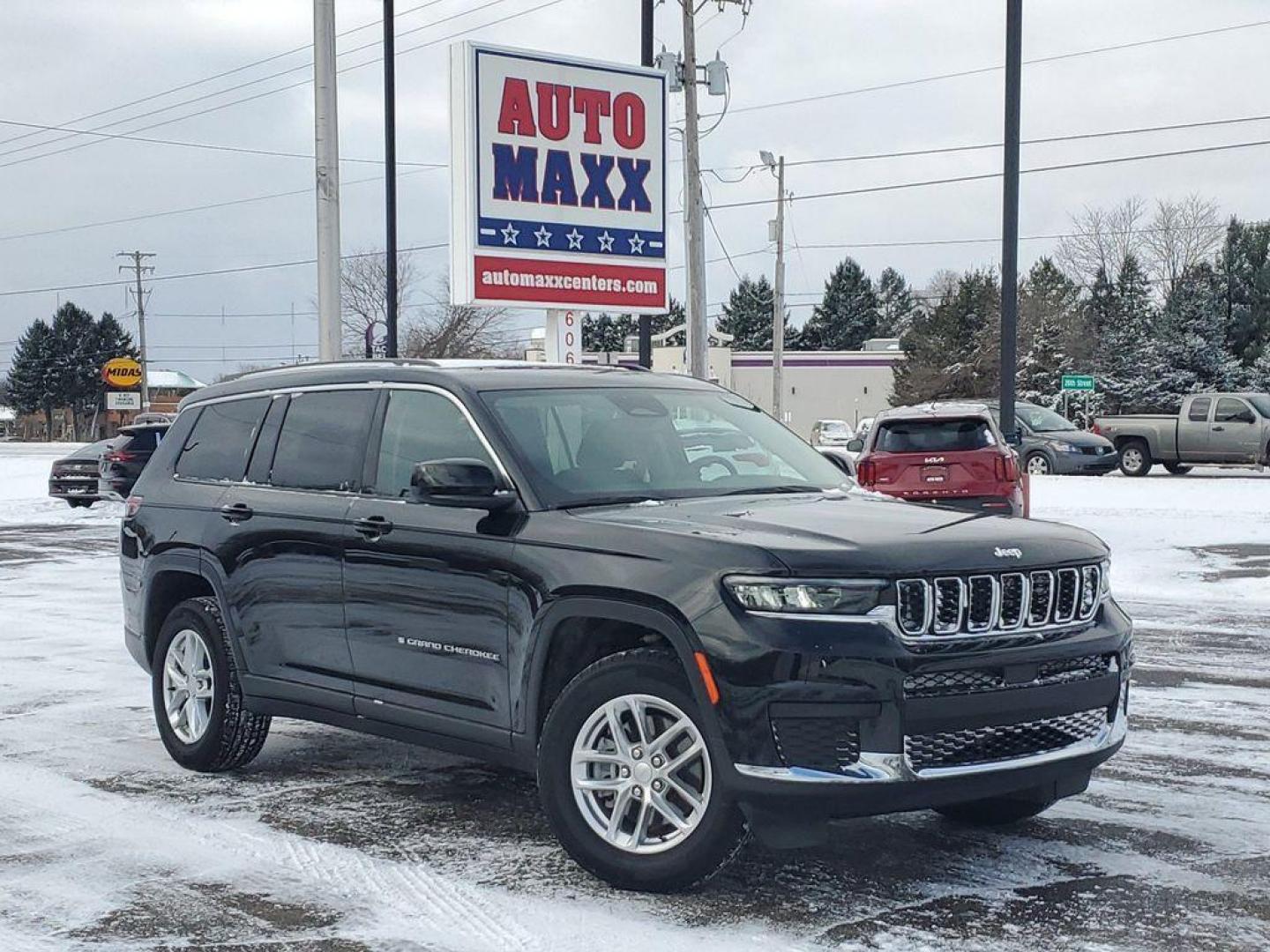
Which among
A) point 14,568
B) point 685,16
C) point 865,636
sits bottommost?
point 14,568

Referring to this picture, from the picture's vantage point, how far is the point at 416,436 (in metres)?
6.33

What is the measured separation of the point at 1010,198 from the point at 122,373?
72.6 meters

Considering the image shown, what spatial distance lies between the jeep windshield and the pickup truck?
27.8 metres

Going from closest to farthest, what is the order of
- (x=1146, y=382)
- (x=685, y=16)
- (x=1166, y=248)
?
(x=685, y=16) < (x=1146, y=382) < (x=1166, y=248)

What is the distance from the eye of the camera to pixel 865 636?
4.73 meters

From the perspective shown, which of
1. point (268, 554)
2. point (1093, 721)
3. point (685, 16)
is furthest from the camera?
point (685, 16)

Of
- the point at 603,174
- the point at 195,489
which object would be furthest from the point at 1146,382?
the point at 195,489

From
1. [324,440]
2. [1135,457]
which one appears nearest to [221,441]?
[324,440]

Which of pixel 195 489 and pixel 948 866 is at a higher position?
pixel 195 489

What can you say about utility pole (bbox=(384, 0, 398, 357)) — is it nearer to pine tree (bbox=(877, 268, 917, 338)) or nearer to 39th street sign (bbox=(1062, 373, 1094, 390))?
39th street sign (bbox=(1062, 373, 1094, 390))

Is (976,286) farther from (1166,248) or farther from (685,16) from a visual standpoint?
(685,16)

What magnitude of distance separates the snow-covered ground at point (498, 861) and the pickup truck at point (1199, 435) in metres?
24.8

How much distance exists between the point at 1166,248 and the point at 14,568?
75.9m

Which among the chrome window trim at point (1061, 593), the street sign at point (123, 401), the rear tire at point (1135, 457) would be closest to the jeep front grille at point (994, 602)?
the chrome window trim at point (1061, 593)
